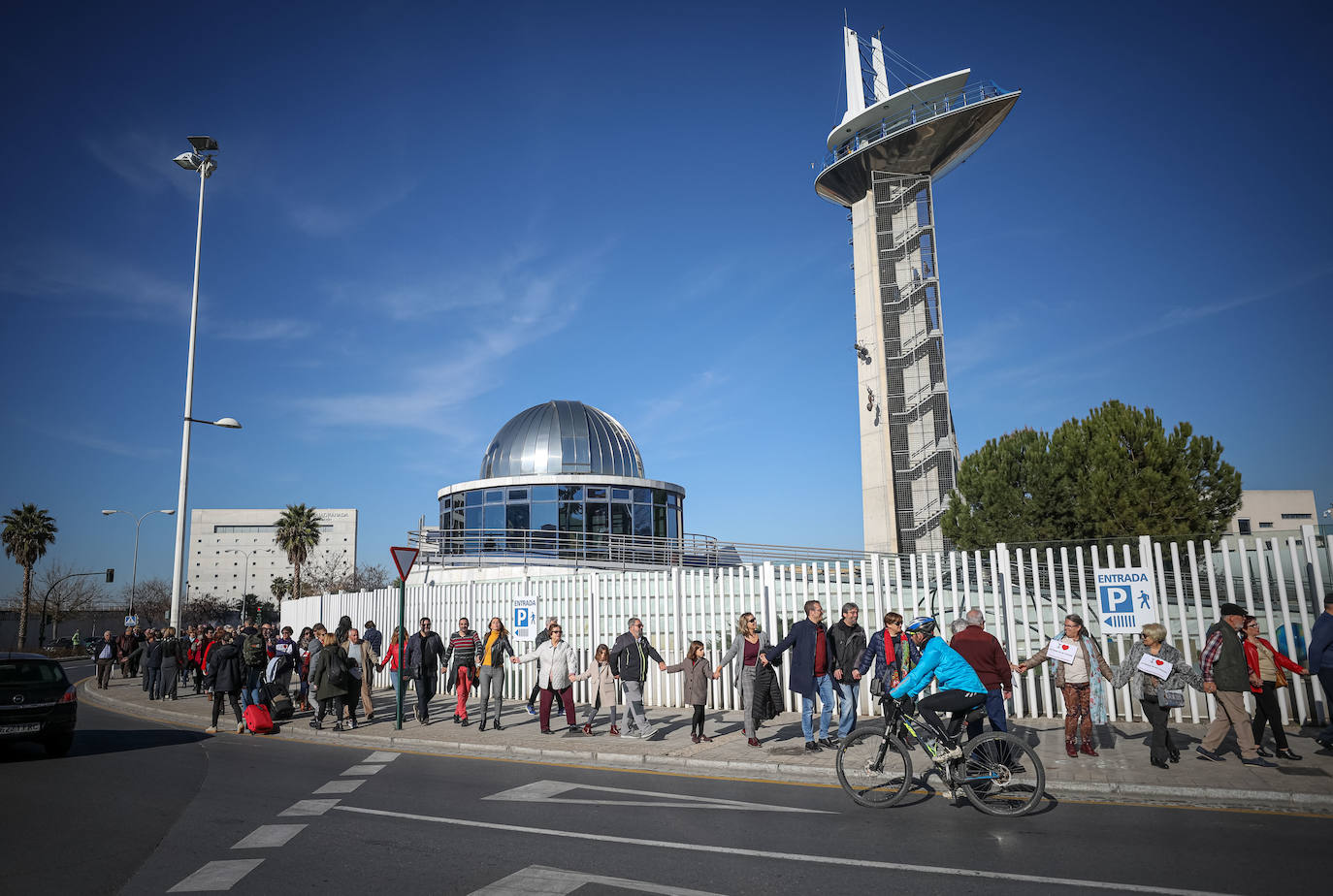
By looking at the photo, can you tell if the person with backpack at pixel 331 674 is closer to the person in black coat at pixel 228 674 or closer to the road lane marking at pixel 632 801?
the person in black coat at pixel 228 674

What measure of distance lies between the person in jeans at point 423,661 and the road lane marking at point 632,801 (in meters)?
6.19

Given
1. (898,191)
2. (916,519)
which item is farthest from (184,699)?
(898,191)

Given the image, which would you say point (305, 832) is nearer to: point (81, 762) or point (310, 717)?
point (81, 762)

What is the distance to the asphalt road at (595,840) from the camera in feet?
17.8

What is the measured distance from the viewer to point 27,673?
11.4m

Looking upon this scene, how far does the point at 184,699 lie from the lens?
21250 mm

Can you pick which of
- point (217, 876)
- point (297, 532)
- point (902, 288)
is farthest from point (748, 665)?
point (297, 532)

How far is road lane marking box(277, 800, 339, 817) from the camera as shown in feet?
25.5

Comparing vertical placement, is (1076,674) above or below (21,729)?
above

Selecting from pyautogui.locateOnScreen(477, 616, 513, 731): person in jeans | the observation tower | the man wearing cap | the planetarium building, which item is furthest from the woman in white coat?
the observation tower

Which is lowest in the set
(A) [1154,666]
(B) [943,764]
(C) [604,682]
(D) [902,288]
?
(B) [943,764]

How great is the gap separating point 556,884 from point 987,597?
33.0 feet

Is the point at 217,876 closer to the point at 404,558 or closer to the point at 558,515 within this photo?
the point at 404,558

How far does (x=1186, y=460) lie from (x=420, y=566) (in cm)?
2635
